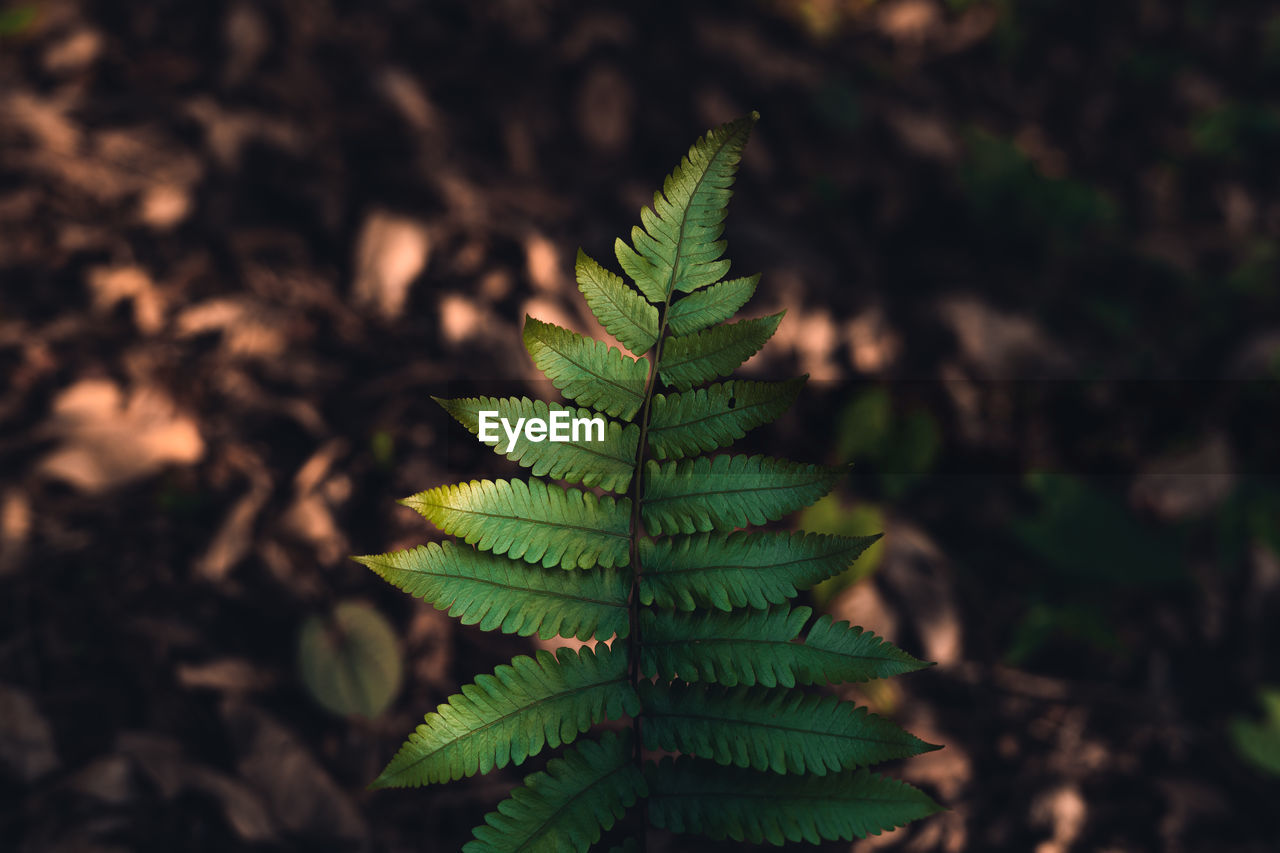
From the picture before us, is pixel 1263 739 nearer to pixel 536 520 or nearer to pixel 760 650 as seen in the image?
pixel 760 650

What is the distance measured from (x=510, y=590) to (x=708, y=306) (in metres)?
0.46

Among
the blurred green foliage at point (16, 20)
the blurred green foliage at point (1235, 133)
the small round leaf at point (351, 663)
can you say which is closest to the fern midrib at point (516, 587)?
the small round leaf at point (351, 663)

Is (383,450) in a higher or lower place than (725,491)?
higher

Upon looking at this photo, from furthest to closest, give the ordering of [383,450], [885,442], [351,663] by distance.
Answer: [885,442]
[383,450]
[351,663]

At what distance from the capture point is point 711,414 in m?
1.06

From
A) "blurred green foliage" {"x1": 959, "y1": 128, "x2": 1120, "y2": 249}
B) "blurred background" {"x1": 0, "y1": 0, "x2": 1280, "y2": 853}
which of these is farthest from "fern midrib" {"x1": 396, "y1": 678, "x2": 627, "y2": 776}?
"blurred green foliage" {"x1": 959, "y1": 128, "x2": 1120, "y2": 249}

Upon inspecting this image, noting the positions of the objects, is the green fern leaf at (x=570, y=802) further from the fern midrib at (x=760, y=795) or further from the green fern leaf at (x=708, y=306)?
the green fern leaf at (x=708, y=306)

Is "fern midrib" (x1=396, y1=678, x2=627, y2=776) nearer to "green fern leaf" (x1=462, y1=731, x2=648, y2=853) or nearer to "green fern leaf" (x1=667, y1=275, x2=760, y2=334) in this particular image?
"green fern leaf" (x1=462, y1=731, x2=648, y2=853)

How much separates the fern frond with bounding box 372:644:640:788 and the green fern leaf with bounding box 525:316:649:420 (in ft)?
1.11

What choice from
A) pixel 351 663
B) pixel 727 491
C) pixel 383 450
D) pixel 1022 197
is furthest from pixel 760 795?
pixel 1022 197

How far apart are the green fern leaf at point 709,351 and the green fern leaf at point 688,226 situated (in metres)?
0.07

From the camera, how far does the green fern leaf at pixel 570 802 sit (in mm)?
996

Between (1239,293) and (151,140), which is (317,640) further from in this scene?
(1239,293)

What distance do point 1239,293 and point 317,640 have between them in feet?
12.5
